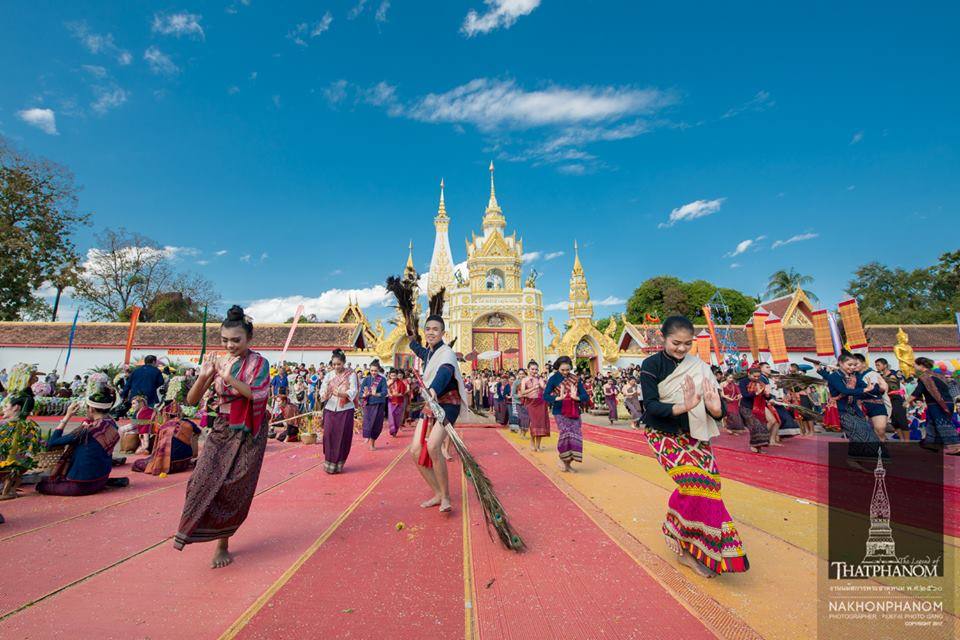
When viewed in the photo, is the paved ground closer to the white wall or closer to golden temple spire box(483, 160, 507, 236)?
the white wall

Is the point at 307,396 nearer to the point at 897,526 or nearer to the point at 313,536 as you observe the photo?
the point at 313,536

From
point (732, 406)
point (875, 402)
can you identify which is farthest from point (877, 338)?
point (875, 402)

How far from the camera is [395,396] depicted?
34.6 ft

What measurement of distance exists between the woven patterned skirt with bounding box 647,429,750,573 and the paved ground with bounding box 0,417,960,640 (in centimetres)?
20

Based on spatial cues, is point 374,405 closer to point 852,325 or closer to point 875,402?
point 875,402

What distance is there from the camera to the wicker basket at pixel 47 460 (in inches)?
201

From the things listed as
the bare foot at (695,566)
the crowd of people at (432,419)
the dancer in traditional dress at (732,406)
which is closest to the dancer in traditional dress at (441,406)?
the crowd of people at (432,419)

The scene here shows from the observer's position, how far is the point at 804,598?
2412mm

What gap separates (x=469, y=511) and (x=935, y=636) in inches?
127

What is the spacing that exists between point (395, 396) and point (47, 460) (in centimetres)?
628

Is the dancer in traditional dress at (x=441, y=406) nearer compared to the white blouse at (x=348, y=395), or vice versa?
the dancer in traditional dress at (x=441, y=406)

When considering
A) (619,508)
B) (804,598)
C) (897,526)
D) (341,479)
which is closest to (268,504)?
(341,479)

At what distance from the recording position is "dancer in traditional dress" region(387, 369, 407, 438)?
10.4 m

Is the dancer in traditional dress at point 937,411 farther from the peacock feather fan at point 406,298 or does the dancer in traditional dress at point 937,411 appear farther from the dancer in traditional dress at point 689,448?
the peacock feather fan at point 406,298
